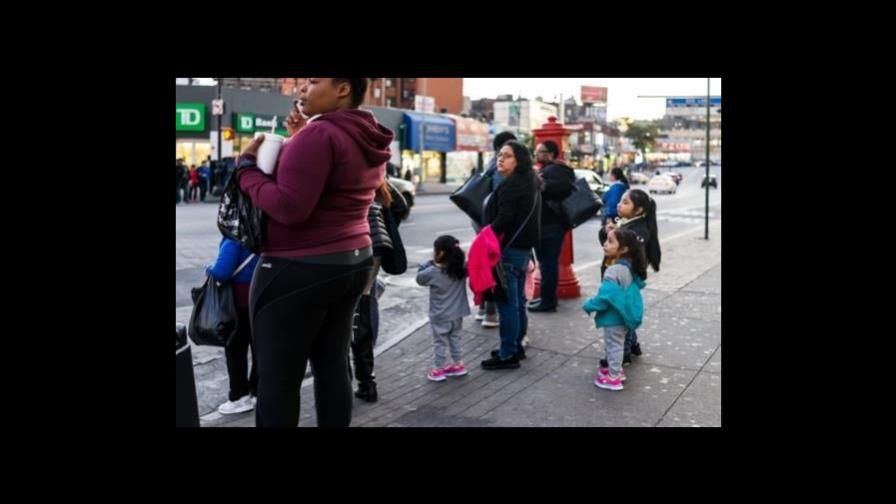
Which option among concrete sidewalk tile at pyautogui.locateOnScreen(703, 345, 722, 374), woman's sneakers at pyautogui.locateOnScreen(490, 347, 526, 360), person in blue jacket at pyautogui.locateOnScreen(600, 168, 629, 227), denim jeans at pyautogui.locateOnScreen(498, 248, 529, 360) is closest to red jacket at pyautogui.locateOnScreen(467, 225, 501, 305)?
denim jeans at pyautogui.locateOnScreen(498, 248, 529, 360)

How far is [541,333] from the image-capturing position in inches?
247

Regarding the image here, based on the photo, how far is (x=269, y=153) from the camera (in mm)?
2516

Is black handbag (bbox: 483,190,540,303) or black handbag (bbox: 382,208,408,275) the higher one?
black handbag (bbox: 382,208,408,275)

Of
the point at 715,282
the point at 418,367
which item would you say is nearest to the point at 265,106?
the point at 715,282

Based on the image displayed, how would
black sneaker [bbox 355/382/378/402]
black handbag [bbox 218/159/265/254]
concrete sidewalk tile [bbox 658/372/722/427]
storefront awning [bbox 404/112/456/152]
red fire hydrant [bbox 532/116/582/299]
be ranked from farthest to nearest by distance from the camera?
storefront awning [bbox 404/112/456/152], red fire hydrant [bbox 532/116/582/299], black sneaker [bbox 355/382/378/402], concrete sidewalk tile [bbox 658/372/722/427], black handbag [bbox 218/159/265/254]

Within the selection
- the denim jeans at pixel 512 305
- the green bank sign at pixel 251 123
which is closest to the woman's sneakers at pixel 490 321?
the denim jeans at pixel 512 305

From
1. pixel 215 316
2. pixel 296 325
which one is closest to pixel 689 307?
pixel 215 316

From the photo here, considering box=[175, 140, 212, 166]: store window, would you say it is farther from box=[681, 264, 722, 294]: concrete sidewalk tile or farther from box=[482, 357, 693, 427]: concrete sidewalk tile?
box=[482, 357, 693, 427]: concrete sidewalk tile

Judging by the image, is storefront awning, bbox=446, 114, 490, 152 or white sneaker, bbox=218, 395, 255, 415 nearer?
white sneaker, bbox=218, 395, 255, 415

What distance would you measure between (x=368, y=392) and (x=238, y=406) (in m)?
0.77

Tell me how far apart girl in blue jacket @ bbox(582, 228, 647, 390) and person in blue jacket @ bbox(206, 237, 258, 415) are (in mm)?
2100

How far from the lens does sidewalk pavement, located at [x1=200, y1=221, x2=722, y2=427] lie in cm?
418

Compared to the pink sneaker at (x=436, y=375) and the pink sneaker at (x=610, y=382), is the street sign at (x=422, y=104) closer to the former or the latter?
the pink sneaker at (x=436, y=375)
